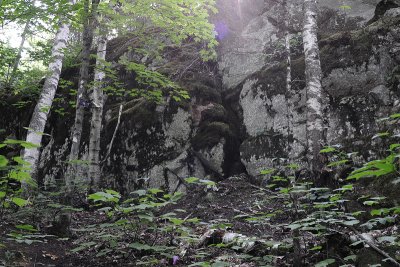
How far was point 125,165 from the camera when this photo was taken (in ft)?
32.4

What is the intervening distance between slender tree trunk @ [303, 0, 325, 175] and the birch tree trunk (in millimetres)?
6082

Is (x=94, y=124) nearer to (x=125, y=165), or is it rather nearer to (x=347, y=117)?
(x=125, y=165)

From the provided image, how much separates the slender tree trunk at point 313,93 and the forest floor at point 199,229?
3.17 feet

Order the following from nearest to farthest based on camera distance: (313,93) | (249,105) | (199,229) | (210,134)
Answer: (313,93) → (199,229) → (210,134) → (249,105)

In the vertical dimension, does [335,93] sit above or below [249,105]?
above

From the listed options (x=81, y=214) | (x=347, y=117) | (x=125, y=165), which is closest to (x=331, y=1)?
(x=347, y=117)

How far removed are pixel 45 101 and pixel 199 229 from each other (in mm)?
6474

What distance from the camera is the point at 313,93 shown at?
5.61 m

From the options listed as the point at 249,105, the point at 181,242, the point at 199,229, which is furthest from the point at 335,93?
the point at 181,242

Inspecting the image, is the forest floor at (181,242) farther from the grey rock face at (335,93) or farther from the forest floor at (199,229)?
the grey rock face at (335,93)

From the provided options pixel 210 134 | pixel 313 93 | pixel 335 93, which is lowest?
pixel 210 134

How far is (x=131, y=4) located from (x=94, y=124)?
3.89 m

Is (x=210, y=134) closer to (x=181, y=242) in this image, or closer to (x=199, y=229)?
(x=199, y=229)

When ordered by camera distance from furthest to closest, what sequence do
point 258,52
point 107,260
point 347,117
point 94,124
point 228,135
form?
point 258,52
point 228,135
point 94,124
point 347,117
point 107,260
